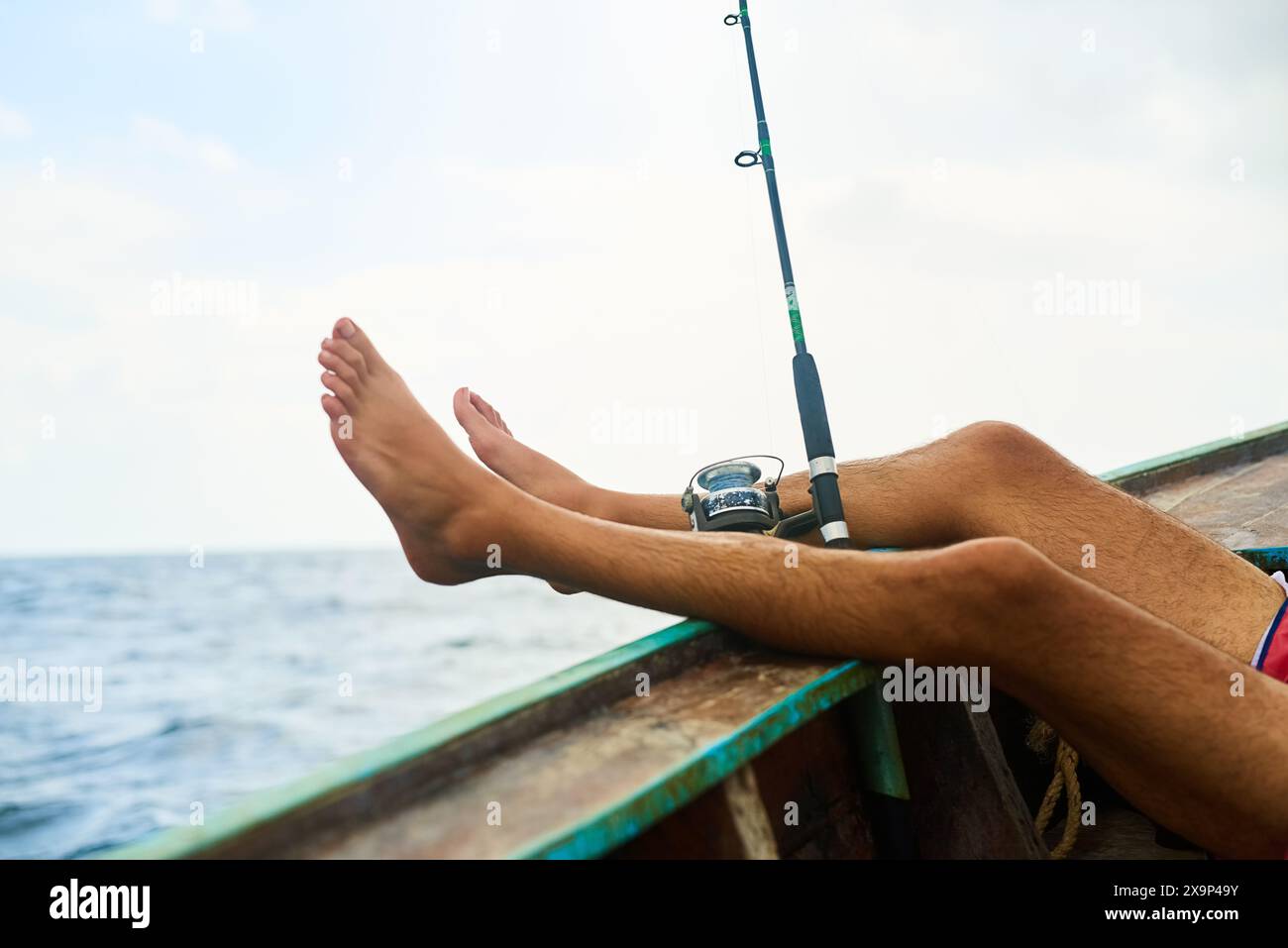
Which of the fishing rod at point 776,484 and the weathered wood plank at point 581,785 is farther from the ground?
the fishing rod at point 776,484

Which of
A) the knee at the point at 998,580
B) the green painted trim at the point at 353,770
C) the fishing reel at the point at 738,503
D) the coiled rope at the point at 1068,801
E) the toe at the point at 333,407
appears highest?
the toe at the point at 333,407

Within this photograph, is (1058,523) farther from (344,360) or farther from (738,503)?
(344,360)

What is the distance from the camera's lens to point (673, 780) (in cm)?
83

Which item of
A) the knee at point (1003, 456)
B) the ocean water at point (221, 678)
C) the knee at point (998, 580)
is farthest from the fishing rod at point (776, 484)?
the ocean water at point (221, 678)

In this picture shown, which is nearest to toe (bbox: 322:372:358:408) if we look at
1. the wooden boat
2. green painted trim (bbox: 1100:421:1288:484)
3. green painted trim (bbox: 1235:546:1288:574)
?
the wooden boat

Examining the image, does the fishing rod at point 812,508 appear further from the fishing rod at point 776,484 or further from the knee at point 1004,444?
the knee at point 1004,444

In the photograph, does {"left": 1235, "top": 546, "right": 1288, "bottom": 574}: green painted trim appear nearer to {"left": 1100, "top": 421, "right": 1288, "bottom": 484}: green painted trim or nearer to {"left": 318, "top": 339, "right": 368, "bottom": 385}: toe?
{"left": 1100, "top": 421, "right": 1288, "bottom": 484}: green painted trim

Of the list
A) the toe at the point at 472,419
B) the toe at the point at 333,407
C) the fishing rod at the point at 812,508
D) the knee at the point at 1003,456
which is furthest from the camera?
the toe at the point at 472,419

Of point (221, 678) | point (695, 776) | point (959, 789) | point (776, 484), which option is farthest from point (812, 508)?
point (221, 678)

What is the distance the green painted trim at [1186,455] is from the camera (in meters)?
3.44

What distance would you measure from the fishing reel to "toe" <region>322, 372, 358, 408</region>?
2.77ft

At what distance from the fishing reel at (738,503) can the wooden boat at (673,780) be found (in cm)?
44

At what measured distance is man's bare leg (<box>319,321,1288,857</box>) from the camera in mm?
1093

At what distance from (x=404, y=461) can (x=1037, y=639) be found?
1.26m
